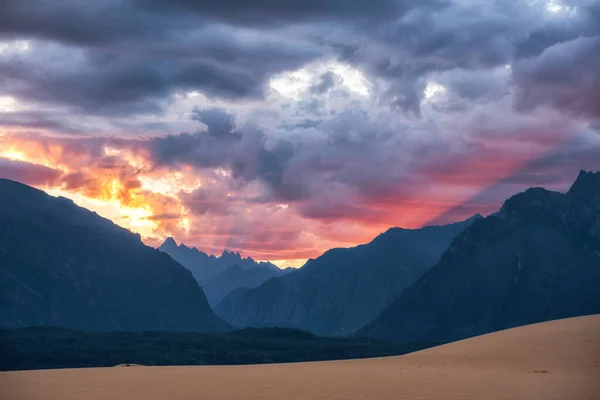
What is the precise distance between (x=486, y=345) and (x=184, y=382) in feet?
85.9

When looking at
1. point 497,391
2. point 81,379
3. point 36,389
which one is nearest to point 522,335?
point 497,391

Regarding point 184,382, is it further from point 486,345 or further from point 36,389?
point 486,345

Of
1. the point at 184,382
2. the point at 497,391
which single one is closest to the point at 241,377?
the point at 184,382

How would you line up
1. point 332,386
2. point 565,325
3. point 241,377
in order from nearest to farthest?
point 332,386
point 241,377
point 565,325

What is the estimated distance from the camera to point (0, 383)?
134 ft

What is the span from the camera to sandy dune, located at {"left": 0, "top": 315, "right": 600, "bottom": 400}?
33062 millimetres

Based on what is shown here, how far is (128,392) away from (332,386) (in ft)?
30.3

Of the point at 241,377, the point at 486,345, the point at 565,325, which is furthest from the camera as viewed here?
the point at 565,325

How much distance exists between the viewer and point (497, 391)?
33.1m

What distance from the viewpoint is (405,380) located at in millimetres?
37938

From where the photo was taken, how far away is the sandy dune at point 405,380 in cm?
3306

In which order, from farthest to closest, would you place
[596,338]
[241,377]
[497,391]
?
[596,338] < [241,377] < [497,391]

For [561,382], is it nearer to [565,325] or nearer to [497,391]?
[497,391]

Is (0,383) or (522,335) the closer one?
(0,383)
